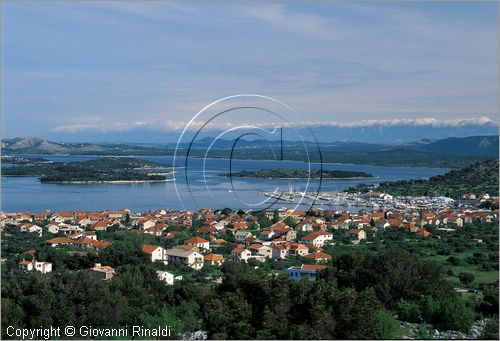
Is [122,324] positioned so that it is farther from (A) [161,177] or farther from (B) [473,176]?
(A) [161,177]

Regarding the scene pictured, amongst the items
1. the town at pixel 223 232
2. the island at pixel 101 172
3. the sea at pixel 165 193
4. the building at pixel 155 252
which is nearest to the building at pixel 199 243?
the town at pixel 223 232

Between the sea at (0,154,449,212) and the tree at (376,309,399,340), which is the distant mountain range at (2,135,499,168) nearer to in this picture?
the sea at (0,154,449,212)

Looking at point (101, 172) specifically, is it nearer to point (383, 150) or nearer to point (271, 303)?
point (383, 150)

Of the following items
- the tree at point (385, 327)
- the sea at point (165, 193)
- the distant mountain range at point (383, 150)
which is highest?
the distant mountain range at point (383, 150)

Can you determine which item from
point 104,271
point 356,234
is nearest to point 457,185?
point 356,234

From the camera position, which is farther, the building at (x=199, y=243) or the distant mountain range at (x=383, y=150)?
the distant mountain range at (x=383, y=150)

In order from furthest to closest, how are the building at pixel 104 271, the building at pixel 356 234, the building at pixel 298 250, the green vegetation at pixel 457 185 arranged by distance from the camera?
the green vegetation at pixel 457 185, the building at pixel 356 234, the building at pixel 298 250, the building at pixel 104 271

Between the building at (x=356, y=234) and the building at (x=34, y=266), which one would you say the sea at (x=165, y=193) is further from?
the building at (x=34, y=266)
